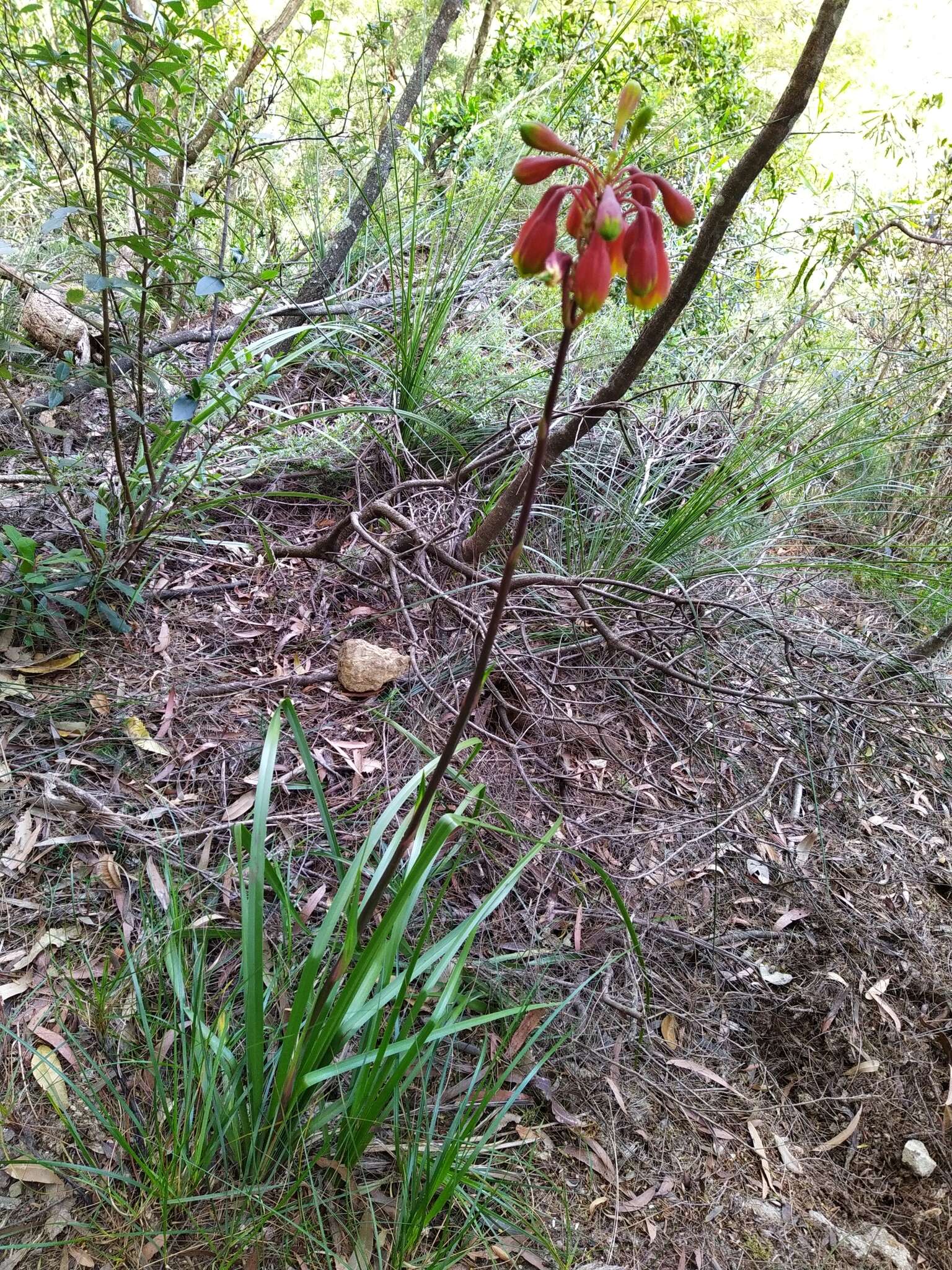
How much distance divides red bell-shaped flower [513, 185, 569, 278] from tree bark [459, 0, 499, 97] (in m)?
5.88

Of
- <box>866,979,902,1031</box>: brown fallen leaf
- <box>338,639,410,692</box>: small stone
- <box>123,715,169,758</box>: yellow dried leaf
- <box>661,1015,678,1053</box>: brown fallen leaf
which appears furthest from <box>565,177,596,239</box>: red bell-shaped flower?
<box>866,979,902,1031</box>: brown fallen leaf

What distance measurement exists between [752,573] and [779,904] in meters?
1.27

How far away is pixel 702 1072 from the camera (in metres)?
1.78

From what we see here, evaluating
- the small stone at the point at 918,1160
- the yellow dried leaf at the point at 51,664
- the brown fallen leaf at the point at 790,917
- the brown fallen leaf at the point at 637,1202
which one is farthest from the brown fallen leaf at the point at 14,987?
the small stone at the point at 918,1160

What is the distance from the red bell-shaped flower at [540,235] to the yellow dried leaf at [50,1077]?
154 cm

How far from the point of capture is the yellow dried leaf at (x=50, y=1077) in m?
1.39

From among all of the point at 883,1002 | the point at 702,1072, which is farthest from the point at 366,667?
the point at 883,1002

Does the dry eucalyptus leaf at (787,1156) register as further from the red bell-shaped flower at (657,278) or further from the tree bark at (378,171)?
the tree bark at (378,171)

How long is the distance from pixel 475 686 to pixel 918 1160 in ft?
5.66

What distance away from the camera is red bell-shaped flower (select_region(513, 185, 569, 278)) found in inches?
34.2

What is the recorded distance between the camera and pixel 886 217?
14.1ft

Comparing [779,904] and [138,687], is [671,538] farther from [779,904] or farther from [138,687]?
[138,687]

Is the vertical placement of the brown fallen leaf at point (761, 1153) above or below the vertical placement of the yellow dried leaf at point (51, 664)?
above

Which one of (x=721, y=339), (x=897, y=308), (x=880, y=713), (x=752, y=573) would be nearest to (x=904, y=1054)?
(x=880, y=713)
